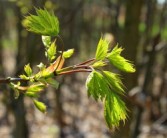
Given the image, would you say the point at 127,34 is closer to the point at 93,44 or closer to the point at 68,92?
the point at 68,92

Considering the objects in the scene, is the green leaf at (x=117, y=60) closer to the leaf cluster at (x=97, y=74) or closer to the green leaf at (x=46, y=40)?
the leaf cluster at (x=97, y=74)

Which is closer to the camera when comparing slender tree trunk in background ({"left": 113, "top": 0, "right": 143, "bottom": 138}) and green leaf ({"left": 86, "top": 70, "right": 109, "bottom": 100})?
green leaf ({"left": 86, "top": 70, "right": 109, "bottom": 100})

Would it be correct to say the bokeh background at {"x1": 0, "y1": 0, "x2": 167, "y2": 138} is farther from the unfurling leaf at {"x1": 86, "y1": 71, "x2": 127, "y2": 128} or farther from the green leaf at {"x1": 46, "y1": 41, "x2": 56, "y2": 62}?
the unfurling leaf at {"x1": 86, "y1": 71, "x2": 127, "y2": 128}

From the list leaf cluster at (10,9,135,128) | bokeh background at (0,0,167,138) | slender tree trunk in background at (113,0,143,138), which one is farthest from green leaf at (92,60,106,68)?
slender tree trunk in background at (113,0,143,138)

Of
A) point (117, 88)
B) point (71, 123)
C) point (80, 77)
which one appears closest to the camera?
point (117, 88)

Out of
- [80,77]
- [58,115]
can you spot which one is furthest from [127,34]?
[80,77]

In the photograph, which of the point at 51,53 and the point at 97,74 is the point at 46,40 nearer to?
the point at 51,53

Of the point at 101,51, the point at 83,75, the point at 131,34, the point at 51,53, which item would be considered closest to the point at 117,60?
the point at 101,51
